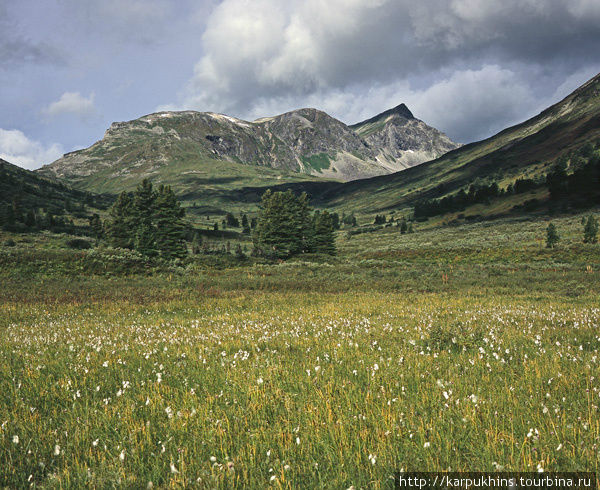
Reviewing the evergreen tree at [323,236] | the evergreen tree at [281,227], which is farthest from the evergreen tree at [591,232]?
the evergreen tree at [281,227]

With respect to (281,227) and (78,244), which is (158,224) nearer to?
(281,227)

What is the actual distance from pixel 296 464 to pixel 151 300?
66.1 feet

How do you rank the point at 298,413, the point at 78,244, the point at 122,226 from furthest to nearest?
the point at 78,244, the point at 122,226, the point at 298,413

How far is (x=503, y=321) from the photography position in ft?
29.5

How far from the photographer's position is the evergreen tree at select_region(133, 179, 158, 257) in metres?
53.7

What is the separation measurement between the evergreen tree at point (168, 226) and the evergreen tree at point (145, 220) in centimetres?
96

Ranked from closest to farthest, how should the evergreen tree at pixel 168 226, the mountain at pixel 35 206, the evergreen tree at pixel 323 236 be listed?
the evergreen tree at pixel 168 226
the evergreen tree at pixel 323 236
the mountain at pixel 35 206

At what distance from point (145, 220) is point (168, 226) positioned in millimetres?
4058

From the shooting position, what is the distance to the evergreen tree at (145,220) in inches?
2112

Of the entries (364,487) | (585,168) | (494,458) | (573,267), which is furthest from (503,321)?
(585,168)

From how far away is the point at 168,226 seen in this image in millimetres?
56250

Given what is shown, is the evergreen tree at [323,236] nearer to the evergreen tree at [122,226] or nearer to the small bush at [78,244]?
the evergreen tree at [122,226]

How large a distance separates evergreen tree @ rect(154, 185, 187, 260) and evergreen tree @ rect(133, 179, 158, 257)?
962mm

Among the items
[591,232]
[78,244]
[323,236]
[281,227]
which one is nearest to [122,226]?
[78,244]
